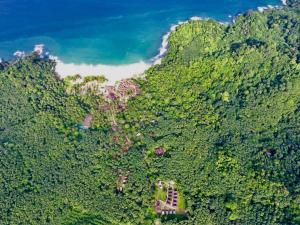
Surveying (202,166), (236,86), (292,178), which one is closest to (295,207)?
(292,178)

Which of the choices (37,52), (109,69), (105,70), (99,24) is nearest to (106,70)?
(105,70)

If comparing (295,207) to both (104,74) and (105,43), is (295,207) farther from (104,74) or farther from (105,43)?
(105,43)

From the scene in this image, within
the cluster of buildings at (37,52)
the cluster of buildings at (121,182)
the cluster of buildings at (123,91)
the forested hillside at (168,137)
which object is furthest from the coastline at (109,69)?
the cluster of buildings at (121,182)

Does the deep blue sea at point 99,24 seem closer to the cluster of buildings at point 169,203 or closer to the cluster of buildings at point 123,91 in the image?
the cluster of buildings at point 123,91

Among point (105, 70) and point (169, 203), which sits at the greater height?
point (105, 70)

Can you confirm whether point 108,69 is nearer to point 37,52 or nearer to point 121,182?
point 37,52

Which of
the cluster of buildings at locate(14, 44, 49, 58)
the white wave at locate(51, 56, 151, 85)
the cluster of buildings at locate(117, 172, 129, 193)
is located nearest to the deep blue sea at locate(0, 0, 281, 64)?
the cluster of buildings at locate(14, 44, 49, 58)
